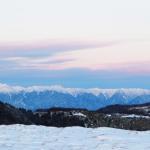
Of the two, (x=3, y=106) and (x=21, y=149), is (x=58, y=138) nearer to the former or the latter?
(x=21, y=149)

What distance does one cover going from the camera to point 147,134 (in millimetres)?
37344

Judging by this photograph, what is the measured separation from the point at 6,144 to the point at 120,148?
7041 mm

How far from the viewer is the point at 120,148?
30609 mm

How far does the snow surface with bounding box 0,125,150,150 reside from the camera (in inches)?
1222

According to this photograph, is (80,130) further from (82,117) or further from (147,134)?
(82,117)

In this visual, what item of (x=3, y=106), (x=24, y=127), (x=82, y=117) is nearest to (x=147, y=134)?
(x=24, y=127)

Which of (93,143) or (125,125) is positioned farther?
(125,125)

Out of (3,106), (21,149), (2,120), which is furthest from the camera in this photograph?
(3,106)

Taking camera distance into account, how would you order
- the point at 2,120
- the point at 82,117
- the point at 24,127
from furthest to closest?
the point at 82,117, the point at 2,120, the point at 24,127

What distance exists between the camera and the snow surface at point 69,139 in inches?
1222

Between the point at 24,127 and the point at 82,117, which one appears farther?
the point at 82,117

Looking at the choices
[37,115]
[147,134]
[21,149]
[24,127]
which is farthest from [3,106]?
[21,149]

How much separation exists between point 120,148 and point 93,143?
2.24 metres

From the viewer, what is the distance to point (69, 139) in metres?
33.8
